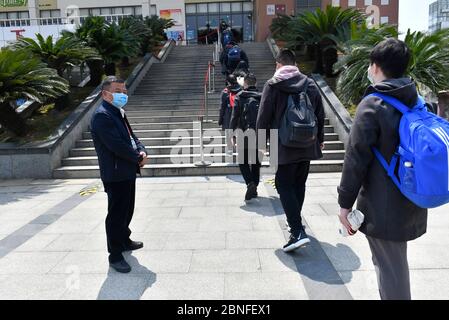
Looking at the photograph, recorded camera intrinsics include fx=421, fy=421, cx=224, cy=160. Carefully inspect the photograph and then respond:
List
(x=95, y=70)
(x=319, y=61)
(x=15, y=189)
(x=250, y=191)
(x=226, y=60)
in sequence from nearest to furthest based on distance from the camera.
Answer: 1. (x=250, y=191)
2. (x=15, y=189)
3. (x=226, y=60)
4. (x=95, y=70)
5. (x=319, y=61)

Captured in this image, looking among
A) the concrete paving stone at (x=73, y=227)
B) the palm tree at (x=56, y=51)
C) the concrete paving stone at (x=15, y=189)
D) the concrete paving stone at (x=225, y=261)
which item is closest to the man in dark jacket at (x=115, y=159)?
the concrete paving stone at (x=225, y=261)

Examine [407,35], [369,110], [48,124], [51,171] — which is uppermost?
[407,35]

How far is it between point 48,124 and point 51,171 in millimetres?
2011

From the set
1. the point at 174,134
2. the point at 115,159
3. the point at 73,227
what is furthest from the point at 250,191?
the point at 174,134

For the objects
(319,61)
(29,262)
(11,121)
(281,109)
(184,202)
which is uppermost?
(319,61)

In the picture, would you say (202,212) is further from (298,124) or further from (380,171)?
(380,171)

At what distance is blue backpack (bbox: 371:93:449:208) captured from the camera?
7.04 feet

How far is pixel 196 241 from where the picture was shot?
4.76m

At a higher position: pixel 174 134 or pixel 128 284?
pixel 174 134

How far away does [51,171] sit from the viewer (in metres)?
8.58

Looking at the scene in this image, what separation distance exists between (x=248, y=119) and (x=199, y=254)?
2342mm

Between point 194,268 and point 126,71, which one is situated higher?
point 126,71

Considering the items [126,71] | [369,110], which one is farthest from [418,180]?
[126,71]
